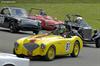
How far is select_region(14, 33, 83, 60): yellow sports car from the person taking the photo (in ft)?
52.0

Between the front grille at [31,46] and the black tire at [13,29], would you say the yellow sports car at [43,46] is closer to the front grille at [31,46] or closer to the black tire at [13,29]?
the front grille at [31,46]

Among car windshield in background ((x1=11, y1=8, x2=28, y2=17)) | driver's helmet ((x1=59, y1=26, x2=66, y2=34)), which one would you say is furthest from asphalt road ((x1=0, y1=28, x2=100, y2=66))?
car windshield in background ((x1=11, y1=8, x2=28, y2=17))

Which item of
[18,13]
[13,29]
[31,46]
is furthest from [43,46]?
[18,13]

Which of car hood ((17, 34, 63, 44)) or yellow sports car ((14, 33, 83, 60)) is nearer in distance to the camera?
yellow sports car ((14, 33, 83, 60))

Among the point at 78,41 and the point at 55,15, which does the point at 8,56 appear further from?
the point at 55,15

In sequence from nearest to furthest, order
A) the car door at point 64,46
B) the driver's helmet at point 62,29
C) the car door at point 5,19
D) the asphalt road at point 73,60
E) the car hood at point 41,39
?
the asphalt road at point 73,60 → the car hood at point 41,39 → the car door at point 64,46 → the driver's helmet at point 62,29 → the car door at point 5,19

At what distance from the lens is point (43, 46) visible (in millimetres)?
15758

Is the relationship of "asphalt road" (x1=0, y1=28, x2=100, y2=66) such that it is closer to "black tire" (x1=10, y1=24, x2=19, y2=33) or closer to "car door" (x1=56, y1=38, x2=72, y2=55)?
"car door" (x1=56, y1=38, x2=72, y2=55)

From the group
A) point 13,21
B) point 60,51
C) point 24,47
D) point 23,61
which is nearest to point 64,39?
point 60,51

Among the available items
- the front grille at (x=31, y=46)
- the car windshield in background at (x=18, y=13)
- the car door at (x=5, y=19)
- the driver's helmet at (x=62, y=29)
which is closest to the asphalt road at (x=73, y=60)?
the front grille at (x=31, y=46)

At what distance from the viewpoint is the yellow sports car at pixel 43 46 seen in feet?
52.0

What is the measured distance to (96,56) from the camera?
18938 mm

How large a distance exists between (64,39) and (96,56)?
8.03 ft

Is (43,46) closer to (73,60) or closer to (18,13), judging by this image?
(73,60)
